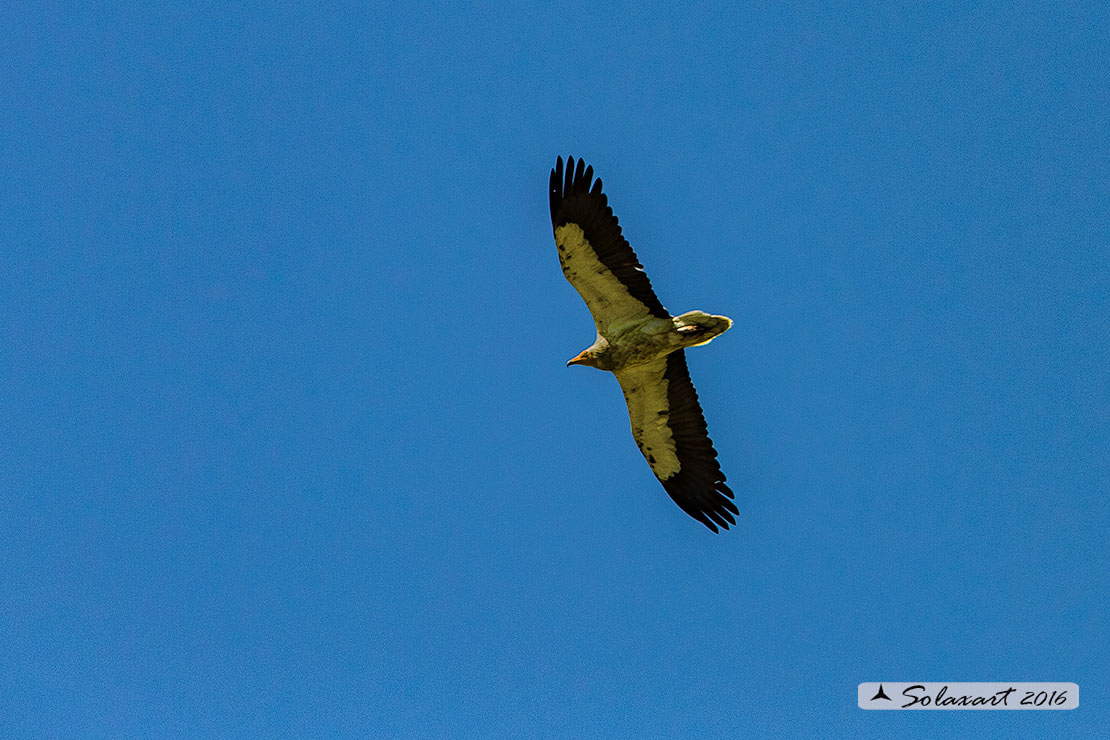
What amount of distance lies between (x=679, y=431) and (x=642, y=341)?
191 cm

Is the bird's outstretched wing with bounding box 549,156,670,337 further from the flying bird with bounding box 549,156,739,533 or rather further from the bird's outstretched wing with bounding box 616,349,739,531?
the bird's outstretched wing with bounding box 616,349,739,531

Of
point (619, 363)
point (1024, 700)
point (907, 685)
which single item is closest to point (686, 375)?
point (619, 363)

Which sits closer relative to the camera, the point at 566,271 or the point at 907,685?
the point at 566,271

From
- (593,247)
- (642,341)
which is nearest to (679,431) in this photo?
(642,341)

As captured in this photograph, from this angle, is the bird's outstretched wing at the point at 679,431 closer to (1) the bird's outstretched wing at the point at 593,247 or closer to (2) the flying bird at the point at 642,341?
(2) the flying bird at the point at 642,341

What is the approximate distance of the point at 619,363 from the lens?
1897cm

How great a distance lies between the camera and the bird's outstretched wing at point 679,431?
770 inches

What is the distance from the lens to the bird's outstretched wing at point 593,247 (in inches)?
707

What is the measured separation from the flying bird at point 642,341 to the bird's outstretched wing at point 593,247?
14mm

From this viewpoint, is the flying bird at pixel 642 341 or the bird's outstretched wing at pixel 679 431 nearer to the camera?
the flying bird at pixel 642 341

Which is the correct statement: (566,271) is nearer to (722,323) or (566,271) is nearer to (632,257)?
(632,257)

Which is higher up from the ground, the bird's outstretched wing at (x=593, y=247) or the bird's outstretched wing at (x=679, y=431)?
the bird's outstretched wing at (x=593, y=247)

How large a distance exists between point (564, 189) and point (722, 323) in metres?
2.92

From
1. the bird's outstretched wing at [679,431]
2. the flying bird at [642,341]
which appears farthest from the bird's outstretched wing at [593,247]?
the bird's outstretched wing at [679,431]
